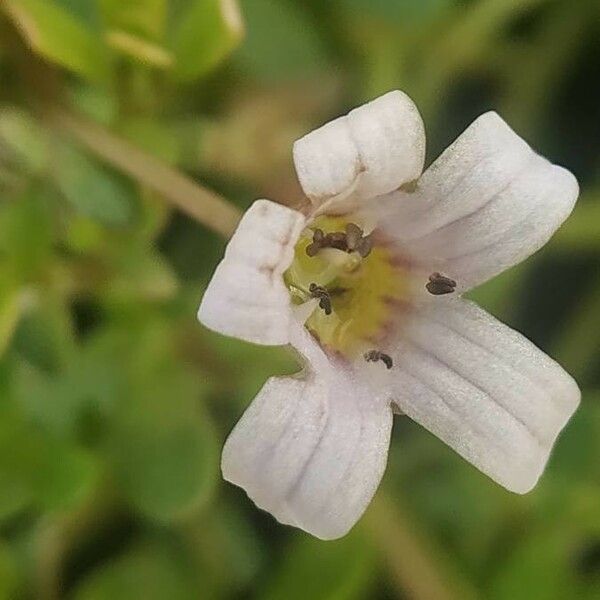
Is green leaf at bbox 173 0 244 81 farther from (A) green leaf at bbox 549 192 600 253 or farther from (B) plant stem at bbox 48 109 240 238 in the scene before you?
(A) green leaf at bbox 549 192 600 253

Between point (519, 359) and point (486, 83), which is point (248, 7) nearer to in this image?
point (486, 83)

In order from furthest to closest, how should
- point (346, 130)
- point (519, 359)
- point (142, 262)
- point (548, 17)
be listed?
point (548, 17)
point (142, 262)
point (519, 359)
point (346, 130)

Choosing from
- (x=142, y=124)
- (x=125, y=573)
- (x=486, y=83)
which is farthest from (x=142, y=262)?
(x=486, y=83)

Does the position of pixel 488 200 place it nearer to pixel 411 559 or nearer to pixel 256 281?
pixel 256 281

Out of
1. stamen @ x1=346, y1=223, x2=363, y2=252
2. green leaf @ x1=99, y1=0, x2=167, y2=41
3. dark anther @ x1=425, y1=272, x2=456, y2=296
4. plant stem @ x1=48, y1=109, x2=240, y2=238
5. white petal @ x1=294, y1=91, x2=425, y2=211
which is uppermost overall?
white petal @ x1=294, y1=91, x2=425, y2=211

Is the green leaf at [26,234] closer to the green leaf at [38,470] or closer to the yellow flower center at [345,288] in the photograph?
the green leaf at [38,470]

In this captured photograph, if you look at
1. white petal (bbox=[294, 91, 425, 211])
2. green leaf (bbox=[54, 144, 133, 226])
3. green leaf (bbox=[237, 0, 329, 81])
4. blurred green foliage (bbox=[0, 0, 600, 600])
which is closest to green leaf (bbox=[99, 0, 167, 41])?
blurred green foliage (bbox=[0, 0, 600, 600])

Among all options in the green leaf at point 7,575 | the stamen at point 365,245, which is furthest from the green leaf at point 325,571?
the stamen at point 365,245
